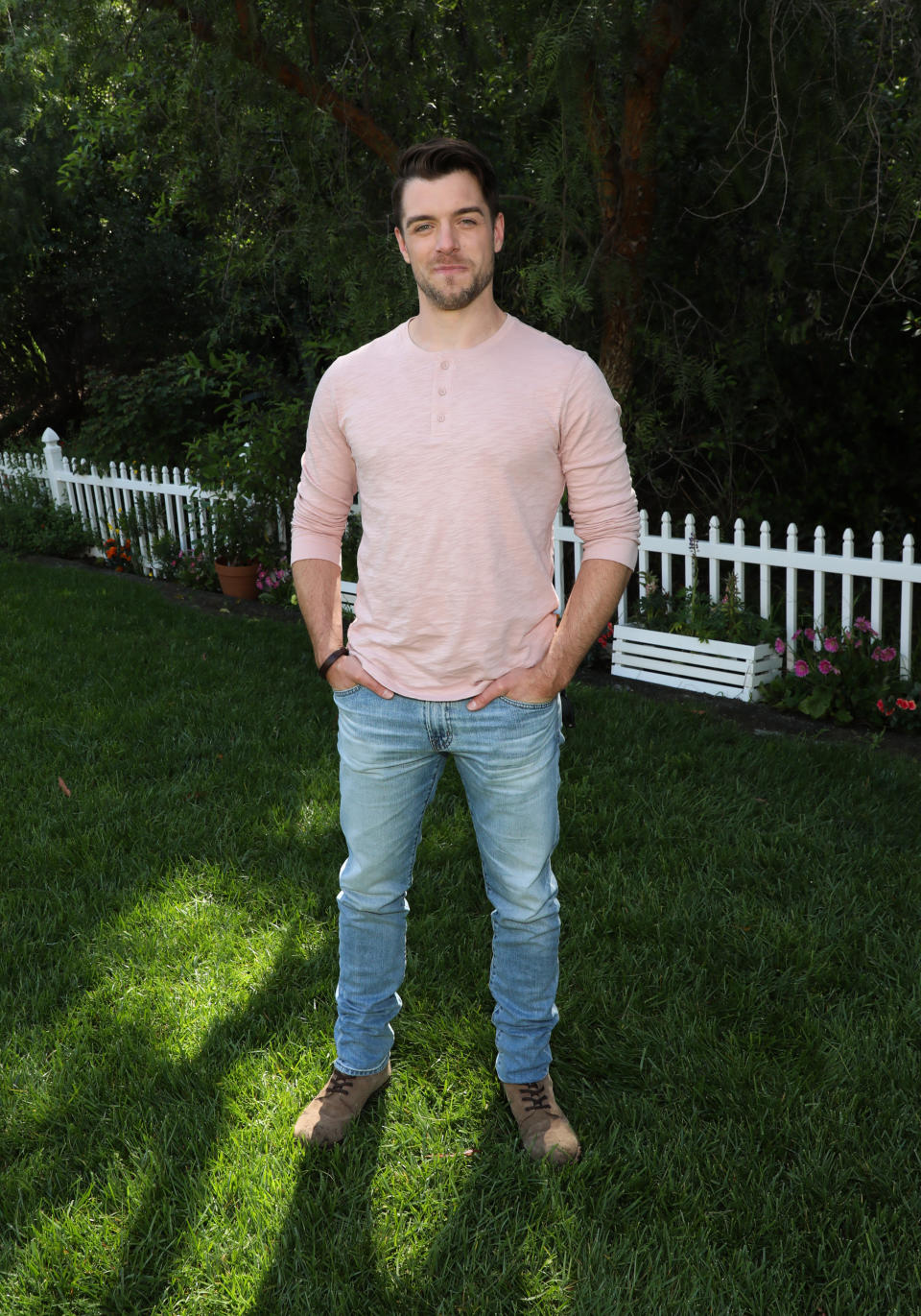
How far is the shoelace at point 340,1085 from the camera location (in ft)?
8.11

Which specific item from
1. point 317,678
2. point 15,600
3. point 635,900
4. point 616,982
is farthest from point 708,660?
point 15,600

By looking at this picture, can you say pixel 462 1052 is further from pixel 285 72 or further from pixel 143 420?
pixel 143 420

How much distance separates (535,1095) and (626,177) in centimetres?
428

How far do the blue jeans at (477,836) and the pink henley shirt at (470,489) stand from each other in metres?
0.09

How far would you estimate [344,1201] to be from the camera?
7.43ft

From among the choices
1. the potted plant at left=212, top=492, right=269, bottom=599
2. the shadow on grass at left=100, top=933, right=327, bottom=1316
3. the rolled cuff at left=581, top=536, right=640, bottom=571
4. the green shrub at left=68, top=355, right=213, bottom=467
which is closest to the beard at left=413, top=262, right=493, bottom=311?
the rolled cuff at left=581, top=536, right=640, bottom=571

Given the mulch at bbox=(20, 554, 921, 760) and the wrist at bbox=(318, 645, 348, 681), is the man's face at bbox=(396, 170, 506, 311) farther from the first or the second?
the mulch at bbox=(20, 554, 921, 760)

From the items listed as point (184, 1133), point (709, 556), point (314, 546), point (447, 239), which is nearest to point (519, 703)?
point (314, 546)

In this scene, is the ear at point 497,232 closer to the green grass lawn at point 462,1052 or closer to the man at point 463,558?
the man at point 463,558

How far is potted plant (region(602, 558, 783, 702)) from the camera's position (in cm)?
542

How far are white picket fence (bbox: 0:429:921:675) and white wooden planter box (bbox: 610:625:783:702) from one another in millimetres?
226

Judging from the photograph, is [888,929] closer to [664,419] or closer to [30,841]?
[30,841]

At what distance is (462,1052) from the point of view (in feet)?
8.87

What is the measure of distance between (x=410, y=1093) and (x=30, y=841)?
1.86 m
